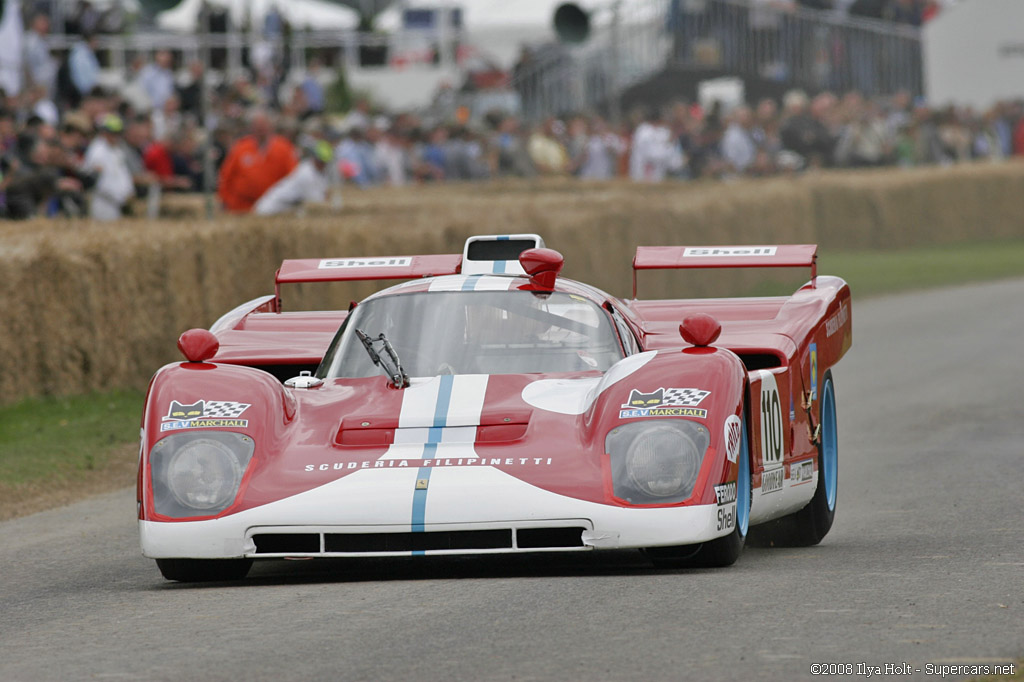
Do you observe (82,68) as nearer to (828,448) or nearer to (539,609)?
(828,448)

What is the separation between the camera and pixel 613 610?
5.58 m

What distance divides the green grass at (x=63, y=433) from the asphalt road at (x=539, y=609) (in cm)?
157

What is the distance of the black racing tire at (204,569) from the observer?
21.4 ft

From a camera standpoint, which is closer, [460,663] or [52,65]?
[460,663]

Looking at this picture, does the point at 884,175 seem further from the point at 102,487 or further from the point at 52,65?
the point at 102,487

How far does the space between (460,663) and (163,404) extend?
7.13 feet

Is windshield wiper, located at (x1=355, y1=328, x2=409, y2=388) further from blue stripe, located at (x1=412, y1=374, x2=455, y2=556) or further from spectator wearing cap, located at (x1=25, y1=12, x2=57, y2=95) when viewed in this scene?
spectator wearing cap, located at (x1=25, y1=12, x2=57, y2=95)

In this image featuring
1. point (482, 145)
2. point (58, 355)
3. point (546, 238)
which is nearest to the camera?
point (58, 355)

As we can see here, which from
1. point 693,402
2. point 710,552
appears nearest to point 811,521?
point 710,552

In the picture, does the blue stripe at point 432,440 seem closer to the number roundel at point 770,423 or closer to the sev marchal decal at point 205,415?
the sev marchal decal at point 205,415

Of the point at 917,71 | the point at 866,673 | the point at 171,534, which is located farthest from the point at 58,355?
the point at 917,71

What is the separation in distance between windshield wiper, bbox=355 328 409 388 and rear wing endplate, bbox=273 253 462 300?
1813 millimetres

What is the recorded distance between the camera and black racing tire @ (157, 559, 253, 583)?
21.4ft

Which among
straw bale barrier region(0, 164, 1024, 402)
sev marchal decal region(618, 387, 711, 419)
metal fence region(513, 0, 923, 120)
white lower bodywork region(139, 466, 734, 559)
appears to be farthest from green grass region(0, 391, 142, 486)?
metal fence region(513, 0, 923, 120)
